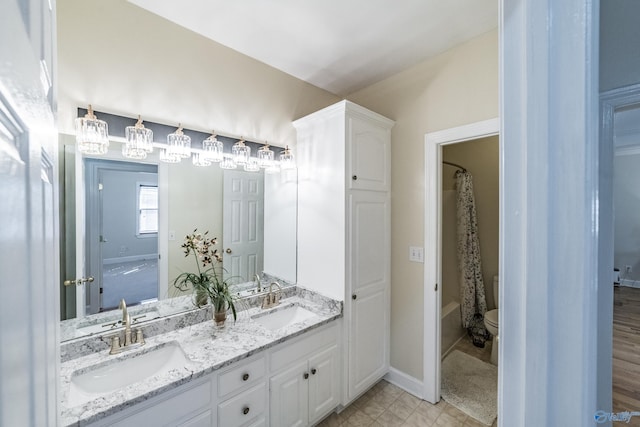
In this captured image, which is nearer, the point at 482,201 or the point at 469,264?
the point at 469,264

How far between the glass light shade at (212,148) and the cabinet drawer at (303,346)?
4.22 feet

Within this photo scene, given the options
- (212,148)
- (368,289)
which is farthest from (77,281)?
(368,289)

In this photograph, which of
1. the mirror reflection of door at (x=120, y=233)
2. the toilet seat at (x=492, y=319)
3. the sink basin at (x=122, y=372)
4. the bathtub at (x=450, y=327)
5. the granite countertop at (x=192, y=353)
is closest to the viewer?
the granite countertop at (x=192, y=353)

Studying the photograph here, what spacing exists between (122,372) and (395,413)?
1.79 meters

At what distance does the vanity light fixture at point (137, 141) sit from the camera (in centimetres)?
148

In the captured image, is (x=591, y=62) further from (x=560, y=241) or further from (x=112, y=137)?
(x=112, y=137)

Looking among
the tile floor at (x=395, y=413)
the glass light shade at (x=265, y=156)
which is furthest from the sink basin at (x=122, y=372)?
the glass light shade at (x=265, y=156)

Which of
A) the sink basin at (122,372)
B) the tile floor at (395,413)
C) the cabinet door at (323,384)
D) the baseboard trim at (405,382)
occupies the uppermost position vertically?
the sink basin at (122,372)

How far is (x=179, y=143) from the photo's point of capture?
1631 mm

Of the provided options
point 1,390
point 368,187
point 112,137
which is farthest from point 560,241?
point 112,137

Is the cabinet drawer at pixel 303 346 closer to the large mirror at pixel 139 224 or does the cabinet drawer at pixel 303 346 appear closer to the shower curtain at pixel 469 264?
the large mirror at pixel 139 224

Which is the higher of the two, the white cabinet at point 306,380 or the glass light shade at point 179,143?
the glass light shade at point 179,143

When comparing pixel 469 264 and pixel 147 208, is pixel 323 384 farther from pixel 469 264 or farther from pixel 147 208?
pixel 469 264

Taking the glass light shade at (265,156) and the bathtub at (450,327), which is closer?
the glass light shade at (265,156)
